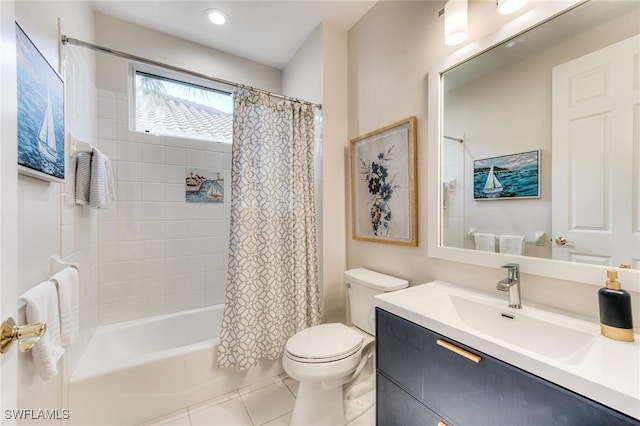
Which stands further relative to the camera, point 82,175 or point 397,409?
point 82,175

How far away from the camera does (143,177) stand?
2080 millimetres

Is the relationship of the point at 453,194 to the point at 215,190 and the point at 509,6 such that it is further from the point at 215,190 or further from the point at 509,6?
the point at 215,190

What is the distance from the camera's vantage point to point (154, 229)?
84.1 inches

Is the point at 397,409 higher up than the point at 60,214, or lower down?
lower down

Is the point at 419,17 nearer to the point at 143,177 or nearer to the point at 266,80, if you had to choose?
the point at 266,80

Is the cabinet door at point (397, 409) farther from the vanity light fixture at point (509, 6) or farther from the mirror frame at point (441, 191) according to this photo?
the vanity light fixture at point (509, 6)

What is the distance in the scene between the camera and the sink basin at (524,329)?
0.84 meters

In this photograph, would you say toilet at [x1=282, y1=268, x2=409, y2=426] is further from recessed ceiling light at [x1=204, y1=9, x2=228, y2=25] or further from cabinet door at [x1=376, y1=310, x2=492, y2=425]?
recessed ceiling light at [x1=204, y1=9, x2=228, y2=25]

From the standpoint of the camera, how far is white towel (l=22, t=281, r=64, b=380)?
850mm

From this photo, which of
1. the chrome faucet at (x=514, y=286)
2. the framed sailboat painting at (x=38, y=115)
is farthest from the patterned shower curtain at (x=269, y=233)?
the chrome faucet at (x=514, y=286)

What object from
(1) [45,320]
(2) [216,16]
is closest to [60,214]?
(1) [45,320]

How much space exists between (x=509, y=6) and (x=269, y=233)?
1.65 m

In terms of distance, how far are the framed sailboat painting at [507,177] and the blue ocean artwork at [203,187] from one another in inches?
80.6

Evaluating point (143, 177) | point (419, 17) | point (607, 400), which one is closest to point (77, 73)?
point (143, 177)
